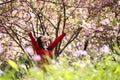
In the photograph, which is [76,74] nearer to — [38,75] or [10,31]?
[38,75]

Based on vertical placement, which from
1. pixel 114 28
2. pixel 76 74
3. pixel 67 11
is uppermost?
pixel 67 11

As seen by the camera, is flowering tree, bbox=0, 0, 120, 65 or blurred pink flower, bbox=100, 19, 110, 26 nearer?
flowering tree, bbox=0, 0, 120, 65

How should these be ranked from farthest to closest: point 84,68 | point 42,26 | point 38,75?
point 42,26, point 84,68, point 38,75

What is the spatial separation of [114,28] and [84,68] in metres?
8.45

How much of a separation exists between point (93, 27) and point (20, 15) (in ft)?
9.74

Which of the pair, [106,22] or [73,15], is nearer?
[106,22]

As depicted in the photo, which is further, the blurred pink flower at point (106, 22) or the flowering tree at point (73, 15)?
the blurred pink flower at point (106, 22)

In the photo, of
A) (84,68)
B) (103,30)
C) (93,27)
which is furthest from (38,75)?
(103,30)

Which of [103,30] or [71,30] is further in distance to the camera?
[71,30]

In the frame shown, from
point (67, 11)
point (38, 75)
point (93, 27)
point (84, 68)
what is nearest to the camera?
point (38, 75)

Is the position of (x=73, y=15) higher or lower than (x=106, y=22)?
higher

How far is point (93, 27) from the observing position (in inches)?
394

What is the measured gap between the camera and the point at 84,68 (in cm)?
196

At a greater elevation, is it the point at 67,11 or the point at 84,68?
the point at 67,11
